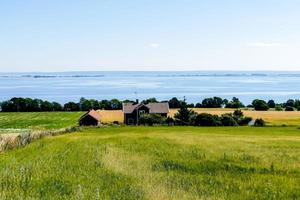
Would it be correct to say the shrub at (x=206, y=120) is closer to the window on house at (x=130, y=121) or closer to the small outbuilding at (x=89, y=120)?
the window on house at (x=130, y=121)

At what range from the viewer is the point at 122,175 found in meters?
18.0

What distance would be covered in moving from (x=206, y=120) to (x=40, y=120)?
4583cm

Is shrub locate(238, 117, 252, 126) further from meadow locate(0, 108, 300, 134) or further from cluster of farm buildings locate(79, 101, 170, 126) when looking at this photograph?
cluster of farm buildings locate(79, 101, 170, 126)

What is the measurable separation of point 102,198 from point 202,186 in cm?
379

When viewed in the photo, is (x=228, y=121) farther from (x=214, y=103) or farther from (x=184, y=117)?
(x=214, y=103)

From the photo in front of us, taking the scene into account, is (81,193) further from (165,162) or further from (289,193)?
(165,162)

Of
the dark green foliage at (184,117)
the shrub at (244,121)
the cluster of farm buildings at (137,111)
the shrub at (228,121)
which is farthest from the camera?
the cluster of farm buildings at (137,111)

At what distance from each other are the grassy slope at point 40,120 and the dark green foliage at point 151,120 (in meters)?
16.1

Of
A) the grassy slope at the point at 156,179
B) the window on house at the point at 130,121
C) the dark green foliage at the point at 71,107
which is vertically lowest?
the grassy slope at the point at 156,179

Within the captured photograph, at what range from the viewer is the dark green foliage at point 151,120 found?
305 ft

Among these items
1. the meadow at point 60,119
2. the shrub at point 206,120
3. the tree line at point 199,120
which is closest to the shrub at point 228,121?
the tree line at point 199,120

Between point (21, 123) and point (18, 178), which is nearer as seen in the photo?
point (18, 178)

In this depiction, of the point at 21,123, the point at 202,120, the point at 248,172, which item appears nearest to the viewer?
the point at 248,172

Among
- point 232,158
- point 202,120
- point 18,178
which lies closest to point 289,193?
point 18,178
